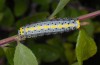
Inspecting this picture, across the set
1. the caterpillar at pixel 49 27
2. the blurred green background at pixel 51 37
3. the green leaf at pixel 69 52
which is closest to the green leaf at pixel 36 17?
the blurred green background at pixel 51 37

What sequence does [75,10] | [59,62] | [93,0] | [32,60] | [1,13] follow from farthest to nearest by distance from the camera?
[93,0]
[59,62]
[75,10]
[1,13]
[32,60]

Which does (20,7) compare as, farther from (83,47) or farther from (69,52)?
(83,47)

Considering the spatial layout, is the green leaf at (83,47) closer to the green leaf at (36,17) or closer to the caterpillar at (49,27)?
the caterpillar at (49,27)

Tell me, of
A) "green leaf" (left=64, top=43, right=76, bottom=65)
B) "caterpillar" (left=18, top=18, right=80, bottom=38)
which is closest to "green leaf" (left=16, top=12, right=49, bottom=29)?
"caterpillar" (left=18, top=18, right=80, bottom=38)

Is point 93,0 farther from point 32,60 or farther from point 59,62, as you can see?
point 32,60

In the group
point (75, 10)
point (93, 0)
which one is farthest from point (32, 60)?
point (93, 0)

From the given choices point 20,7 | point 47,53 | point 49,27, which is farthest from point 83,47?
point 20,7
